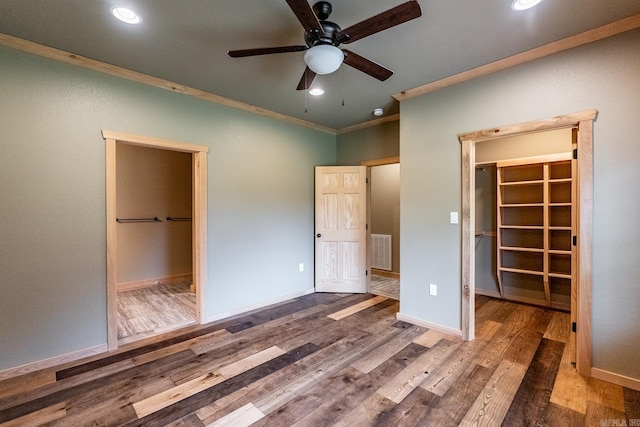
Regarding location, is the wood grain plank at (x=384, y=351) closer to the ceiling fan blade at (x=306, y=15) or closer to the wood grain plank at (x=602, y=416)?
the wood grain plank at (x=602, y=416)

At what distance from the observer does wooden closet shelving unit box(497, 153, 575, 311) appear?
12.2ft

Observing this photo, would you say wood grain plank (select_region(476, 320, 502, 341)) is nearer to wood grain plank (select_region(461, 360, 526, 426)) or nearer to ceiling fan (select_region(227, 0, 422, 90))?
wood grain plank (select_region(461, 360, 526, 426))

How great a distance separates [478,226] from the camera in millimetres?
4492

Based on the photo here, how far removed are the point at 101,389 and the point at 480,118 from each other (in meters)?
4.00

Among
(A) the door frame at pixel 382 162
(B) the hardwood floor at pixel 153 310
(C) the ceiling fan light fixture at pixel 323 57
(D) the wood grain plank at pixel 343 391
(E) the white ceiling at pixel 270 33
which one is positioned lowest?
(D) the wood grain plank at pixel 343 391

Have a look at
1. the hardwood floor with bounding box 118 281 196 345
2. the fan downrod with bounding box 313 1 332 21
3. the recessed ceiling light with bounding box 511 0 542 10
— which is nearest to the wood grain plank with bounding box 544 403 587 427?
the recessed ceiling light with bounding box 511 0 542 10

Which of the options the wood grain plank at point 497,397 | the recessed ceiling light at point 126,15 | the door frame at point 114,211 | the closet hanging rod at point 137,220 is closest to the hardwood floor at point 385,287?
the wood grain plank at point 497,397

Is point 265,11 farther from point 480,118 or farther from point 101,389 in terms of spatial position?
point 101,389

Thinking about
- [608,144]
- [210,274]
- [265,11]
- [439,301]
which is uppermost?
[265,11]

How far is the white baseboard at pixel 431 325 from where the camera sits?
302 centimetres

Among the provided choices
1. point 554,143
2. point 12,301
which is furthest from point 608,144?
point 12,301

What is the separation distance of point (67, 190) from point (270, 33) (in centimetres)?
222

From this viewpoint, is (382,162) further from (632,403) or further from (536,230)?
(632,403)

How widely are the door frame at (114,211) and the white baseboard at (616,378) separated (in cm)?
371
